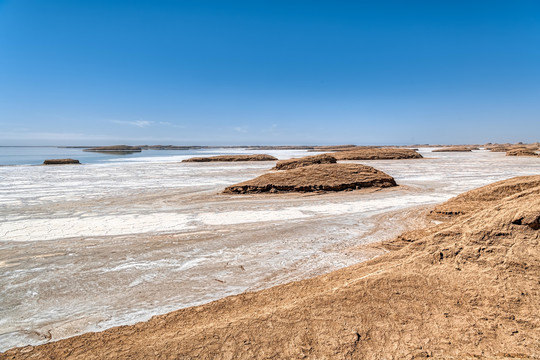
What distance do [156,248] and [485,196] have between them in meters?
6.94

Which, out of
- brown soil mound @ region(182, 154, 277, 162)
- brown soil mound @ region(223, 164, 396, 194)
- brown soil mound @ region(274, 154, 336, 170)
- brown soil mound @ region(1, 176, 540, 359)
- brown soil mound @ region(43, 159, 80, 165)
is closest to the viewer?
brown soil mound @ region(1, 176, 540, 359)

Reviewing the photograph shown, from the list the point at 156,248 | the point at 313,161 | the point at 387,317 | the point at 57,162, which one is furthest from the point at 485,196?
the point at 57,162

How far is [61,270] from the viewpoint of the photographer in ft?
13.0

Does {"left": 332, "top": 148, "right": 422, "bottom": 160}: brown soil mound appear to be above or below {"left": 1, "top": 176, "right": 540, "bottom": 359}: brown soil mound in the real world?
above

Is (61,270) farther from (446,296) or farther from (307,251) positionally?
(446,296)

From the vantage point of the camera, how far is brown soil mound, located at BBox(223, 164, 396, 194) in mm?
10023

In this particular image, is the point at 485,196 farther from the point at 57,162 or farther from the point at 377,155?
the point at 57,162

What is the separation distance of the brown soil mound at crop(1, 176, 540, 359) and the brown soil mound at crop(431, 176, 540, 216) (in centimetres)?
330

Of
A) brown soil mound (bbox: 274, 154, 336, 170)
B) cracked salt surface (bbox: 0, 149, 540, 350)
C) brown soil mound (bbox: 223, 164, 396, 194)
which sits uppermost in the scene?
brown soil mound (bbox: 274, 154, 336, 170)

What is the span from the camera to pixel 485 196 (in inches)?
257

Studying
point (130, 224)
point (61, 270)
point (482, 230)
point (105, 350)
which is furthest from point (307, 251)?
point (130, 224)

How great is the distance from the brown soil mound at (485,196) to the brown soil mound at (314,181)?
3.72 metres

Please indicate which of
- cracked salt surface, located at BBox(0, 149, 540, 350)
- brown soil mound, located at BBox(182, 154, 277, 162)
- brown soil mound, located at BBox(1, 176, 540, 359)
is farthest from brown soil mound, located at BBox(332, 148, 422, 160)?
brown soil mound, located at BBox(1, 176, 540, 359)

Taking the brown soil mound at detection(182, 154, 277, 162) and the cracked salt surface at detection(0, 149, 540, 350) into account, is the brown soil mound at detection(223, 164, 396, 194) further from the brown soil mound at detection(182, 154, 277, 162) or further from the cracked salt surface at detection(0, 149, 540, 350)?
the brown soil mound at detection(182, 154, 277, 162)
